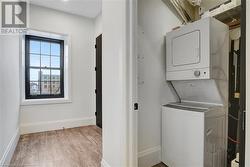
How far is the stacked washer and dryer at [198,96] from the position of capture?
5.30 feet

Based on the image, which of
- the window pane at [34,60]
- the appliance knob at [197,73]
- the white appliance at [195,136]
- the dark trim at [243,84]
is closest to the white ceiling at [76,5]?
the window pane at [34,60]

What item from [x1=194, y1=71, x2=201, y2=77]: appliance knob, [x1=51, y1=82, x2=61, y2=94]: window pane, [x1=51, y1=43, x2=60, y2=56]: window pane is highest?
[x1=51, y1=43, x2=60, y2=56]: window pane

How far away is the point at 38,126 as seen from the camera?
3.36 m

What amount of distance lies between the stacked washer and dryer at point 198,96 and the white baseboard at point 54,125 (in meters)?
2.37

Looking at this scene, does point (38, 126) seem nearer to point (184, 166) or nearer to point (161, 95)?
point (161, 95)

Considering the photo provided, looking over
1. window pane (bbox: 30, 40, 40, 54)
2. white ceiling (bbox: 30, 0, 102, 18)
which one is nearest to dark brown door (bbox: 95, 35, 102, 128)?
white ceiling (bbox: 30, 0, 102, 18)

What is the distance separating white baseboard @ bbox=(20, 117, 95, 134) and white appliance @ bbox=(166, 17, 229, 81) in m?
2.69

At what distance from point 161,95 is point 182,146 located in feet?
2.23

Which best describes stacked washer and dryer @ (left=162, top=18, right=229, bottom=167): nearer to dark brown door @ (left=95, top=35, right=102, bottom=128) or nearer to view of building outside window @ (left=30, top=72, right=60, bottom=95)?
dark brown door @ (left=95, top=35, right=102, bottom=128)

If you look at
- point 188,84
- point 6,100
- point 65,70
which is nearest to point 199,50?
point 188,84

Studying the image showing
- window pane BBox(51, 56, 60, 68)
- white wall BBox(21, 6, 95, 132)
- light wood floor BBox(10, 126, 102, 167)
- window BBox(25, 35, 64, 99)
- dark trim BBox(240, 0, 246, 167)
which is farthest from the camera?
window pane BBox(51, 56, 60, 68)

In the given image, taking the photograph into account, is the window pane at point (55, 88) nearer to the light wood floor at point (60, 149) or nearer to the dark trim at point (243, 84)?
the light wood floor at point (60, 149)

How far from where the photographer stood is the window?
350 centimetres

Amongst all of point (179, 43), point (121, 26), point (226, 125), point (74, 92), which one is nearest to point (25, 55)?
point (74, 92)
